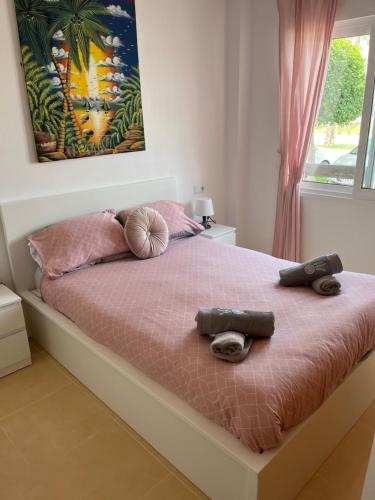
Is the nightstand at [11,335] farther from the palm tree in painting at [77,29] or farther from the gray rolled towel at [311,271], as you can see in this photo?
the gray rolled towel at [311,271]

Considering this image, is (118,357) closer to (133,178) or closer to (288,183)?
(133,178)

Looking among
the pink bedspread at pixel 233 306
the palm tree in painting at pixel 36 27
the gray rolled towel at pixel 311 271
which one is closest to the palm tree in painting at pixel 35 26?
the palm tree in painting at pixel 36 27

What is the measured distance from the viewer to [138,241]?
9.07 ft

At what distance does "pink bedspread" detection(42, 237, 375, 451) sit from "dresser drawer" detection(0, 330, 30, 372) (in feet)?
1.05

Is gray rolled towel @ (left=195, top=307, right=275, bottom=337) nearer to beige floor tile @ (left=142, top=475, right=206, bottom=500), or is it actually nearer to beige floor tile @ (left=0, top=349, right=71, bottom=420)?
beige floor tile @ (left=142, top=475, right=206, bottom=500)

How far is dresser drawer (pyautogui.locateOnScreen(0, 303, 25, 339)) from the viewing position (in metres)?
2.37

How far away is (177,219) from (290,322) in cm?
157

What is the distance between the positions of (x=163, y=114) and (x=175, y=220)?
968 millimetres

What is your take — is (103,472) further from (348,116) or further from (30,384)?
(348,116)

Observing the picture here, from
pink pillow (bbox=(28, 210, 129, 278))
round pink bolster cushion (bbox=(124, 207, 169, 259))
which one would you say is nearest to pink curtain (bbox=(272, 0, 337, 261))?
round pink bolster cushion (bbox=(124, 207, 169, 259))

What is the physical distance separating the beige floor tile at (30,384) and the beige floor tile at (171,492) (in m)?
0.94

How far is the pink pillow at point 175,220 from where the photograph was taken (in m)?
3.15

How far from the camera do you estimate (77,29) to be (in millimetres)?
2670

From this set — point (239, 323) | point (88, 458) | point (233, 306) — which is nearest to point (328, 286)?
point (233, 306)
